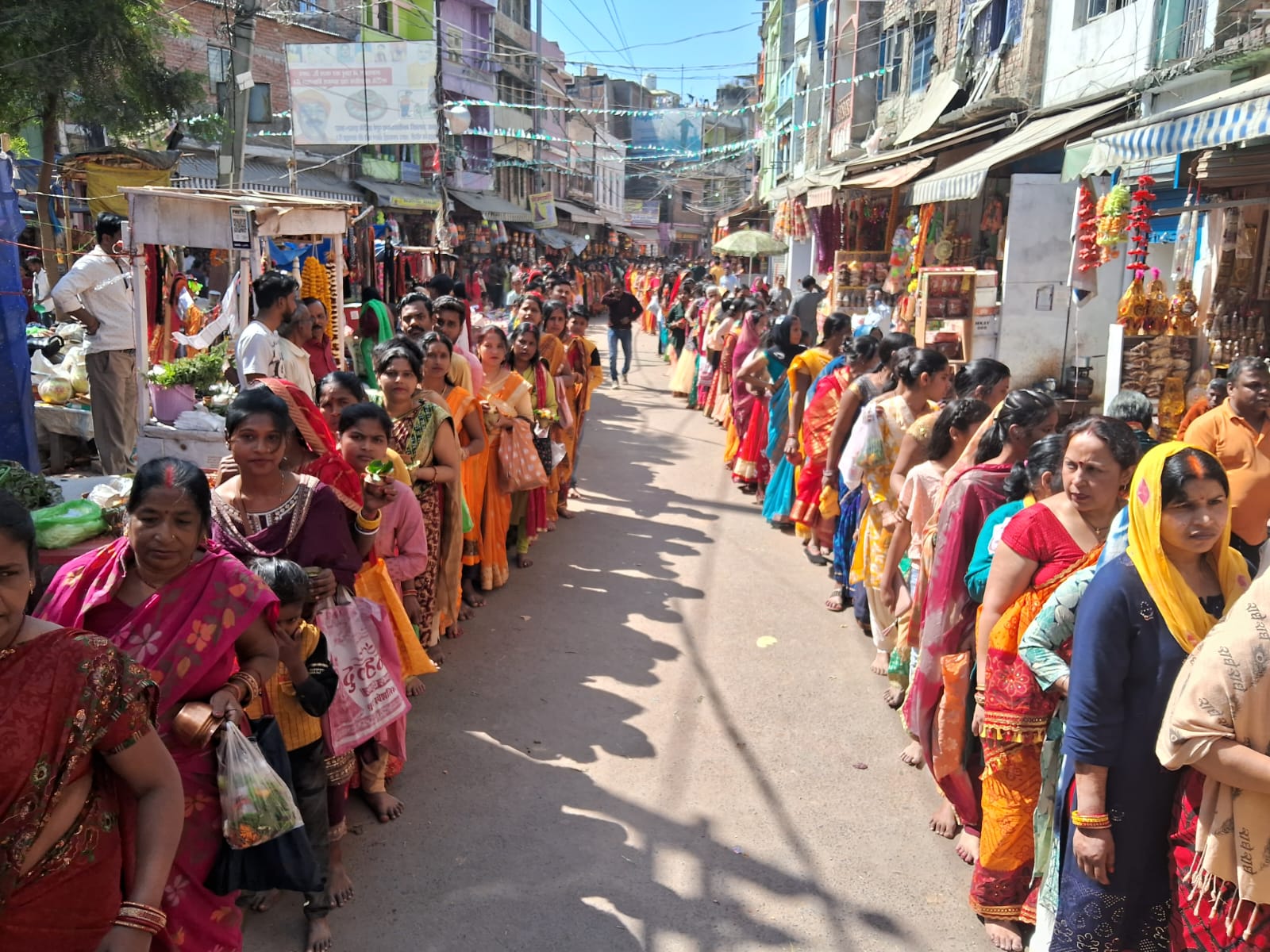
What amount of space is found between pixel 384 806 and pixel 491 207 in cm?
2691

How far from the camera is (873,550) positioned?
5289mm

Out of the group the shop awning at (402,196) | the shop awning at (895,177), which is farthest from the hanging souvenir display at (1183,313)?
the shop awning at (402,196)

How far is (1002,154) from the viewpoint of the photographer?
1053cm

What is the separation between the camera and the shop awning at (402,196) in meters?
23.7

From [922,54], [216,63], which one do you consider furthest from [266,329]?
[216,63]

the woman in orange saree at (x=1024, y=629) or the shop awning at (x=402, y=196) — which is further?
the shop awning at (x=402, y=196)

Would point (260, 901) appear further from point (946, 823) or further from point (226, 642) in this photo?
point (946, 823)

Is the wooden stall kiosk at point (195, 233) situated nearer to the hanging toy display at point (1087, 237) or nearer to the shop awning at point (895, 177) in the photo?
the hanging toy display at point (1087, 237)

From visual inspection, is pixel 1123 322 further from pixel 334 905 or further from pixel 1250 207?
pixel 334 905

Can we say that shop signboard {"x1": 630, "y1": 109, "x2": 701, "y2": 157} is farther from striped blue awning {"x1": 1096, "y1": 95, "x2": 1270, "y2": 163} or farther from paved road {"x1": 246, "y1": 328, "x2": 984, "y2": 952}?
paved road {"x1": 246, "y1": 328, "x2": 984, "y2": 952}

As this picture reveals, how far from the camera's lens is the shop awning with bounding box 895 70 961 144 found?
14.9 meters

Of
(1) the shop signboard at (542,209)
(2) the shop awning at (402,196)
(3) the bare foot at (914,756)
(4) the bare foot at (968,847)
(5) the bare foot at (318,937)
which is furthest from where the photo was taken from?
(1) the shop signboard at (542,209)

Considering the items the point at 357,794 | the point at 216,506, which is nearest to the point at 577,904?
the point at 357,794

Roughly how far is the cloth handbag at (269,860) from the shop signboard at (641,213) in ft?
193
